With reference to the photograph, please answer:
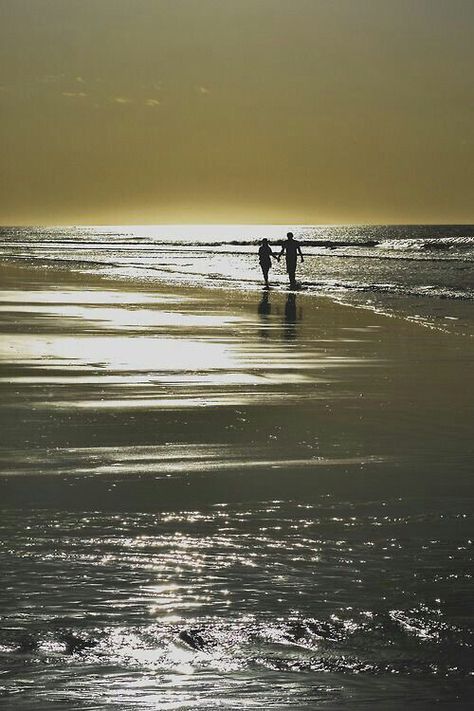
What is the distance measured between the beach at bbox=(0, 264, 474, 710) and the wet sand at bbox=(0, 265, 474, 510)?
1.4 inches

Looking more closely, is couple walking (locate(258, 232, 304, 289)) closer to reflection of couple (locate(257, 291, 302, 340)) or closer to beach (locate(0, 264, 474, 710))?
reflection of couple (locate(257, 291, 302, 340))

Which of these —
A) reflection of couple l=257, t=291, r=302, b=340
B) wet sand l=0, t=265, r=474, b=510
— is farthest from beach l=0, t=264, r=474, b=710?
reflection of couple l=257, t=291, r=302, b=340

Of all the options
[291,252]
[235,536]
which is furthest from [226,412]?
[291,252]

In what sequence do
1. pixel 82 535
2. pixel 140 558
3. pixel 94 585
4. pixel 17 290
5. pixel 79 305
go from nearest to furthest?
1. pixel 94 585
2. pixel 140 558
3. pixel 82 535
4. pixel 79 305
5. pixel 17 290

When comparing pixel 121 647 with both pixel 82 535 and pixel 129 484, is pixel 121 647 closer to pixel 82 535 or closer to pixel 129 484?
pixel 82 535

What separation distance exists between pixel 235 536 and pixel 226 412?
4.45m

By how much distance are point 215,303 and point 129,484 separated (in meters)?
21.9

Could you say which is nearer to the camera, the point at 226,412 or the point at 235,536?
the point at 235,536

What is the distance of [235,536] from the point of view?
6473mm

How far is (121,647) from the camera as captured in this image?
4.74m

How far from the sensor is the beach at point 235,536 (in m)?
4.52

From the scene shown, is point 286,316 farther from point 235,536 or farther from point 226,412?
point 235,536

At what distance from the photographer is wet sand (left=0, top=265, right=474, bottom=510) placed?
25.8ft

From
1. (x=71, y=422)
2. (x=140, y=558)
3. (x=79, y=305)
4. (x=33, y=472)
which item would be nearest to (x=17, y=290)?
(x=79, y=305)
